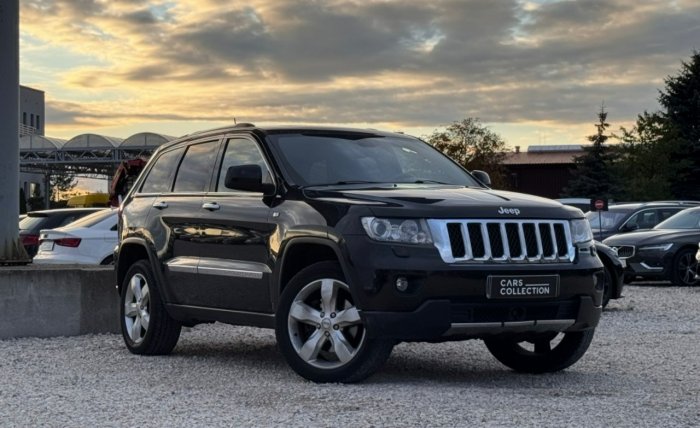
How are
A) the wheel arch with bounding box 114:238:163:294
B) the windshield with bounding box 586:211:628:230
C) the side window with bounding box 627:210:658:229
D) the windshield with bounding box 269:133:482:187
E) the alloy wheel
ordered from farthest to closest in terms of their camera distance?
the side window with bounding box 627:210:658:229 → the windshield with bounding box 586:211:628:230 → the wheel arch with bounding box 114:238:163:294 → the windshield with bounding box 269:133:482:187 → the alloy wheel

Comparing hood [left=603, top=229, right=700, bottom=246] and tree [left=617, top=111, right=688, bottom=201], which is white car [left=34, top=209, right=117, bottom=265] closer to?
hood [left=603, top=229, right=700, bottom=246]

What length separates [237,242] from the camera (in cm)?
909

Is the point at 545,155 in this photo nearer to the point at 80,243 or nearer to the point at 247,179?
the point at 80,243

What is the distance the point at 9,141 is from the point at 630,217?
14992mm

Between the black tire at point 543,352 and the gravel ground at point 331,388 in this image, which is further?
the black tire at point 543,352

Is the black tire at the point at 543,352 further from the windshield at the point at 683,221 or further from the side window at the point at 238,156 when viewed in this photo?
the windshield at the point at 683,221

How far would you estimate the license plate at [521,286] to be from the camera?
25.9 ft

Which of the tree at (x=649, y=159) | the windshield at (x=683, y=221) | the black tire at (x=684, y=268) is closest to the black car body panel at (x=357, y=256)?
the black tire at (x=684, y=268)

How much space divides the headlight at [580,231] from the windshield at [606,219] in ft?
53.3

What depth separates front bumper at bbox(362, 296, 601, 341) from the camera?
25.5ft

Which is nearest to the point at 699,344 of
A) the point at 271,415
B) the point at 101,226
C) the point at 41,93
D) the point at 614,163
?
the point at 271,415

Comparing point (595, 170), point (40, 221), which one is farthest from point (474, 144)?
point (40, 221)

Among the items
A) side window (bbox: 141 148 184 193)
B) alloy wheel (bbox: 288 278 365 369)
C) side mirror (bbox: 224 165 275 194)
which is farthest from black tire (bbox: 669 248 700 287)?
alloy wheel (bbox: 288 278 365 369)

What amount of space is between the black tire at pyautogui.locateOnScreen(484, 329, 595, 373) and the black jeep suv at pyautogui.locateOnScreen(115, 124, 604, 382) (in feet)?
0.03
